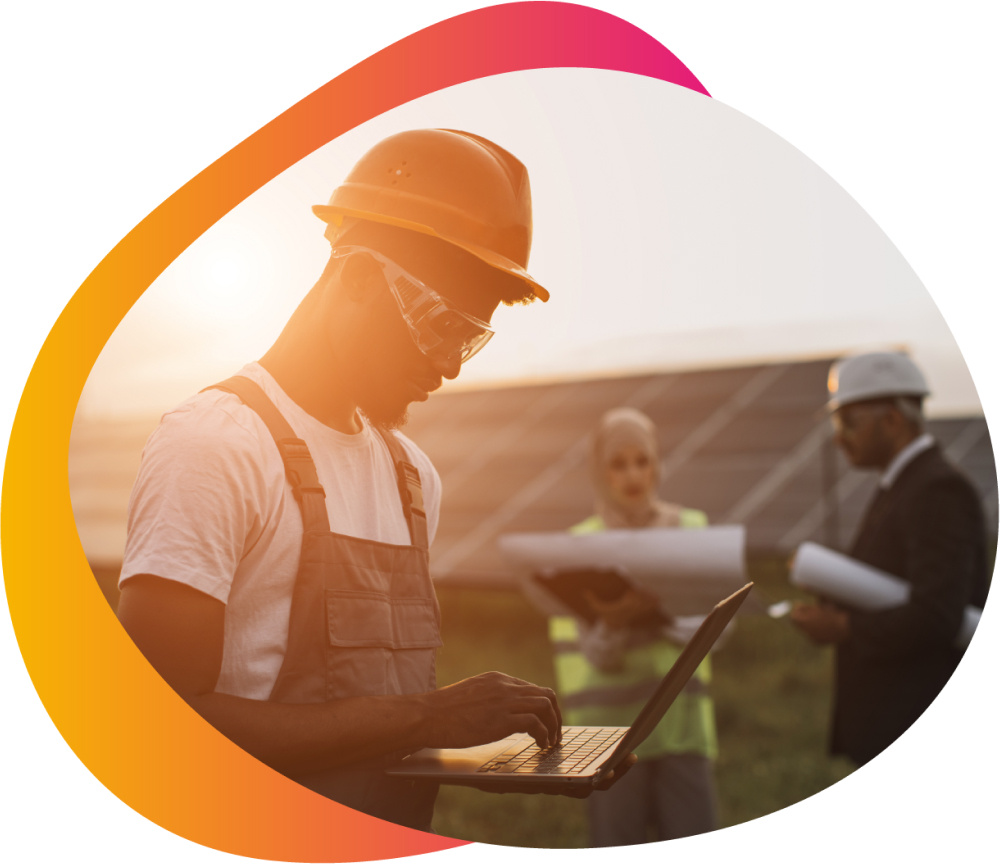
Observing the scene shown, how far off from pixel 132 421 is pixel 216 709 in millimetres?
621

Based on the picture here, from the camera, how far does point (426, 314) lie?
1.57 metres

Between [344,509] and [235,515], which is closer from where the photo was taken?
[235,515]

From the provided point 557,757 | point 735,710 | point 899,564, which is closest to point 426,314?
point 557,757

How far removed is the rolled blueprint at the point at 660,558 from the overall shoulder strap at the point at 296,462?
1.72 meters

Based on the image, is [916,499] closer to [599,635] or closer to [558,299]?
[599,635]

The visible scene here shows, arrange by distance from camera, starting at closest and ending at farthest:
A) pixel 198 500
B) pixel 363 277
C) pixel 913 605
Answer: pixel 198 500
pixel 363 277
pixel 913 605

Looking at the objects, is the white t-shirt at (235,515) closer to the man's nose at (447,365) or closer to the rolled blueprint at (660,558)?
the man's nose at (447,365)

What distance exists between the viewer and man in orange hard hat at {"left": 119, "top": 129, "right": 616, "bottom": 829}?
4.52ft

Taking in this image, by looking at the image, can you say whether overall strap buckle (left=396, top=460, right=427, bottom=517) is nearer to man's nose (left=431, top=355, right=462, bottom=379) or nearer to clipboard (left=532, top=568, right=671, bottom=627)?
man's nose (left=431, top=355, right=462, bottom=379)

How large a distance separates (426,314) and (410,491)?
1.03 ft

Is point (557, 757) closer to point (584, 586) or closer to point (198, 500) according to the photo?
point (198, 500)

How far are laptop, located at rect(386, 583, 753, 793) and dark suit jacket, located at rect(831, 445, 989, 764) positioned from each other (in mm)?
1643

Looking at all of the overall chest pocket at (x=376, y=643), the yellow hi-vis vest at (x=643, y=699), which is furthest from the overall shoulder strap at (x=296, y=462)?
the yellow hi-vis vest at (x=643, y=699)

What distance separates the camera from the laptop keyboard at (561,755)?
59.8 inches
